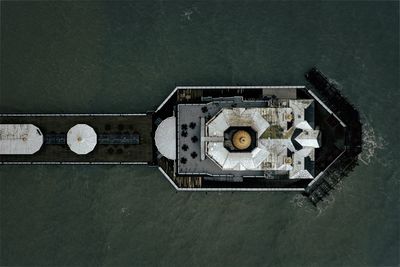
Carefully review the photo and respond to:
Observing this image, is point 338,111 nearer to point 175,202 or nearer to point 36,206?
point 175,202

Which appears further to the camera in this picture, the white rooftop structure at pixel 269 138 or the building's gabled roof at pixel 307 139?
the building's gabled roof at pixel 307 139

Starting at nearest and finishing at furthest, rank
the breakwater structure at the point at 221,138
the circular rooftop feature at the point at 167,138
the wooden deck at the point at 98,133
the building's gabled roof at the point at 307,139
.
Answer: the breakwater structure at the point at 221,138, the building's gabled roof at the point at 307,139, the circular rooftop feature at the point at 167,138, the wooden deck at the point at 98,133

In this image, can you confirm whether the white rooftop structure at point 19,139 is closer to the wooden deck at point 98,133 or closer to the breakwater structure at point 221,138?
the breakwater structure at point 221,138

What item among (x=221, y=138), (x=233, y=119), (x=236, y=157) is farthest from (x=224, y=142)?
(x=233, y=119)

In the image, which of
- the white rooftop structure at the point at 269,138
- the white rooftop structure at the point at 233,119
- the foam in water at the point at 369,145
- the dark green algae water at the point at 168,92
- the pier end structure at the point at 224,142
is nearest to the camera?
the white rooftop structure at the point at 269,138

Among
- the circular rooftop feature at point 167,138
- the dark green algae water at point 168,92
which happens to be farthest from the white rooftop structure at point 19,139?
the circular rooftop feature at point 167,138

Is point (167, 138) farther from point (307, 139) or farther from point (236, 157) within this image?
point (307, 139)

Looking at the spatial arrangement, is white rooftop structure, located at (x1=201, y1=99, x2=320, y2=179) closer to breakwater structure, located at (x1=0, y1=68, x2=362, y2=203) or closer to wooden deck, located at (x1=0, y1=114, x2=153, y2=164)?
breakwater structure, located at (x1=0, y1=68, x2=362, y2=203)
